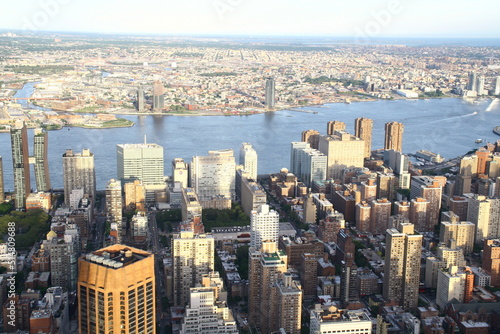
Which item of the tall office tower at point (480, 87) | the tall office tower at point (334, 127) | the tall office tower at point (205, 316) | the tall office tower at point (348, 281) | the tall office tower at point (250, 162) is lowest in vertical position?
the tall office tower at point (348, 281)

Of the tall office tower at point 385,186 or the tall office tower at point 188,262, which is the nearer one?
the tall office tower at point 188,262

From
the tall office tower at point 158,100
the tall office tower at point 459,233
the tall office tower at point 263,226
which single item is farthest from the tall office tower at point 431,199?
the tall office tower at point 158,100

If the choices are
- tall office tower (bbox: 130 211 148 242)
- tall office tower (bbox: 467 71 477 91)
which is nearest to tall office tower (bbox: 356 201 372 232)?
tall office tower (bbox: 130 211 148 242)

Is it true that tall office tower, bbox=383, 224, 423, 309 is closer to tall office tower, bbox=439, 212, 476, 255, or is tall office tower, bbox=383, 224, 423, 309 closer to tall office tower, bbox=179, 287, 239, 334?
tall office tower, bbox=439, 212, 476, 255

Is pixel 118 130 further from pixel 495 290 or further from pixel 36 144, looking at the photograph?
pixel 495 290

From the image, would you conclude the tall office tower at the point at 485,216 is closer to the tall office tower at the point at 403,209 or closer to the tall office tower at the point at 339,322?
the tall office tower at the point at 403,209

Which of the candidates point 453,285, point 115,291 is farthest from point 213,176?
point 115,291
